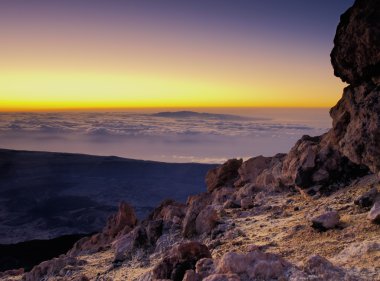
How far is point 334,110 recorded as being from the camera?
567 inches

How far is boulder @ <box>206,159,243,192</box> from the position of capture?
26578mm

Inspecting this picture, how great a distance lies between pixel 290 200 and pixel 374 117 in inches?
231

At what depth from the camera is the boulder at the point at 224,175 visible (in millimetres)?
26578

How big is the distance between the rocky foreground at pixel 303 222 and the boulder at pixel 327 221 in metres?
0.02

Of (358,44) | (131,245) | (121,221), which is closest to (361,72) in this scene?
(358,44)

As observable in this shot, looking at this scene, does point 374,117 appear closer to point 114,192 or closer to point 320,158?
point 320,158

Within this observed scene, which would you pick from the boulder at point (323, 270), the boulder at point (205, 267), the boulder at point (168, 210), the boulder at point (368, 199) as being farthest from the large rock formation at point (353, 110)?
the boulder at point (168, 210)

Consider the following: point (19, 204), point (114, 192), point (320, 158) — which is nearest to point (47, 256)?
point (320, 158)

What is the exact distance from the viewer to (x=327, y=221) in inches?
379

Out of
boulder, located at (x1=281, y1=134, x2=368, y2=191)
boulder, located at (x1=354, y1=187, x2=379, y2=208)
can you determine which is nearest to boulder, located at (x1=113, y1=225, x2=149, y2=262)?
boulder, located at (x1=281, y1=134, x2=368, y2=191)

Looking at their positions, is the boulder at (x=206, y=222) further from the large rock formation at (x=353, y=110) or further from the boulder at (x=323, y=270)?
the boulder at (x=323, y=270)

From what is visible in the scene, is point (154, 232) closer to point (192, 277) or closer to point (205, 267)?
point (205, 267)

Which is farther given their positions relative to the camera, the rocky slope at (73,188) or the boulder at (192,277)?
the rocky slope at (73,188)

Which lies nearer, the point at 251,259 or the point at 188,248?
the point at 251,259
